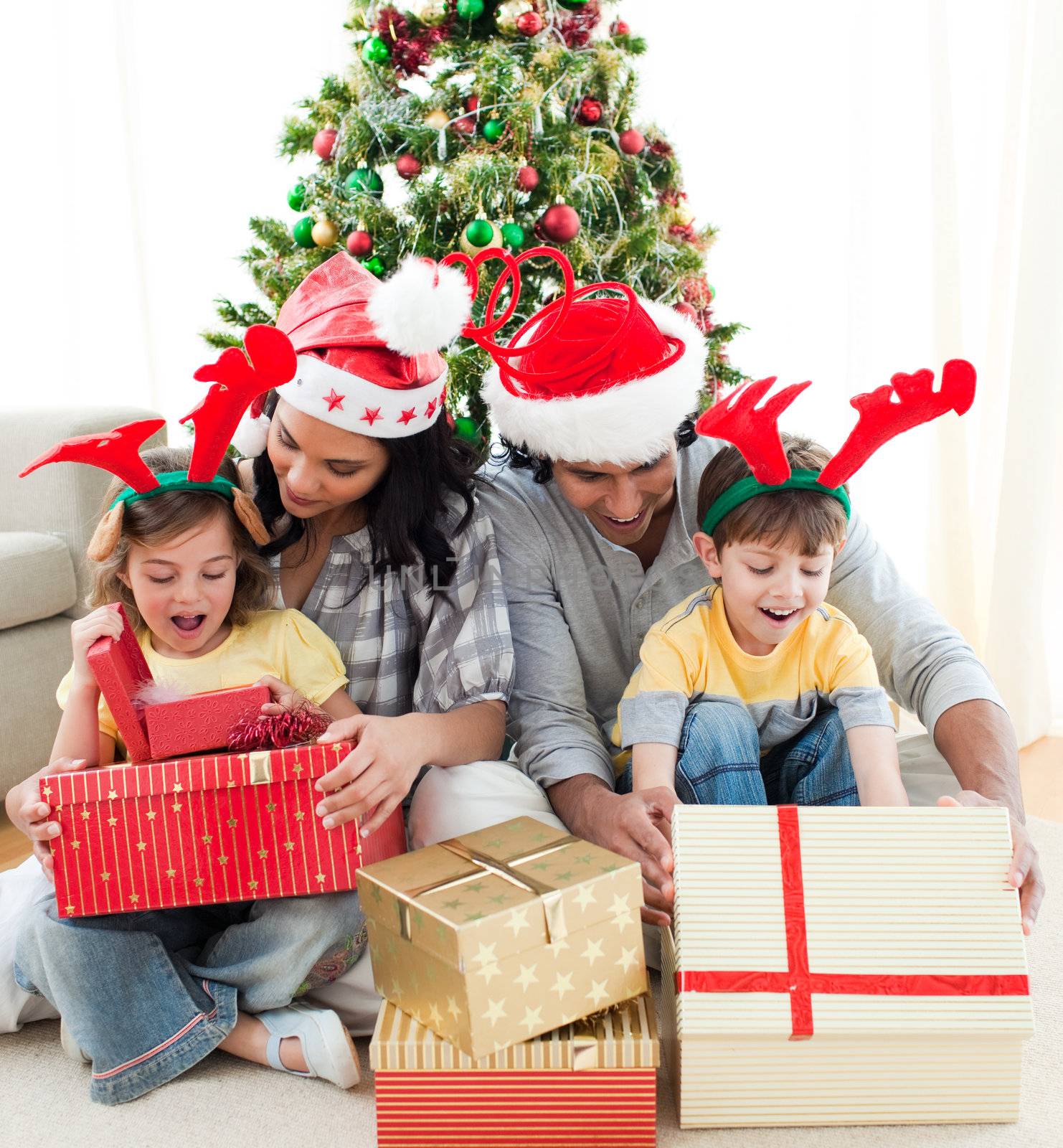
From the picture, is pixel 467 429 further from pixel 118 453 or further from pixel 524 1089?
pixel 524 1089

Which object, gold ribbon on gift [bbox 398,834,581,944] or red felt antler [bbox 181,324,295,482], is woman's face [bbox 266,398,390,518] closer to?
red felt antler [bbox 181,324,295,482]

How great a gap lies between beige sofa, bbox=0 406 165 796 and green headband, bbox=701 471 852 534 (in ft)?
4.82

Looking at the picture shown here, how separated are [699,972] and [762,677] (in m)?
0.49

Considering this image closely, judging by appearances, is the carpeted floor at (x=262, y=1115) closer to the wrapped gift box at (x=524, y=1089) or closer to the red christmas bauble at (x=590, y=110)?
the wrapped gift box at (x=524, y=1089)

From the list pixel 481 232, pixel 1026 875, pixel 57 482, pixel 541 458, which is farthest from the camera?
pixel 57 482

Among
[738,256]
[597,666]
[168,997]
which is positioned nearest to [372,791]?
[168,997]

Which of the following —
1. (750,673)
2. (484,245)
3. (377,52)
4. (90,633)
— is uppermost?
(377,52)

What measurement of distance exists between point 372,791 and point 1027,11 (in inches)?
95.9

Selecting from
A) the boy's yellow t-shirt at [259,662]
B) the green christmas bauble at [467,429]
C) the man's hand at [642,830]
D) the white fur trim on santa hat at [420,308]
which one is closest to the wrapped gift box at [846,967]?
the man's hand at [642,830]

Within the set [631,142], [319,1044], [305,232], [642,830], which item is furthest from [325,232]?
[319,1044]

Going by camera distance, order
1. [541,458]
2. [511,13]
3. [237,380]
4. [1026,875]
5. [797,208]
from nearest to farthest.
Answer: [1026,875] → [237,380] → [541,458] → [511,13] → [797,208]

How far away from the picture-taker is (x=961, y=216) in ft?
9.32

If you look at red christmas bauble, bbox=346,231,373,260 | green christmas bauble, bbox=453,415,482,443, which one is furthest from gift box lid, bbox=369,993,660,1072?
red christmas bauble, bbox=346,231,373,260

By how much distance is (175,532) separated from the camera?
4.83 feet
